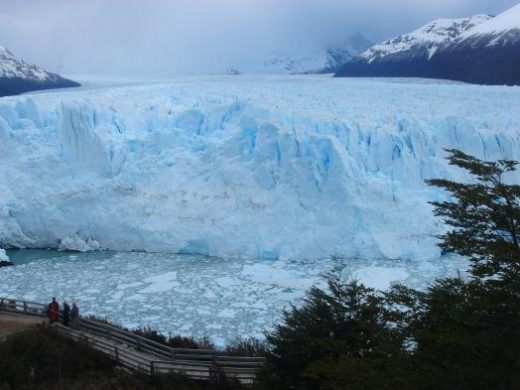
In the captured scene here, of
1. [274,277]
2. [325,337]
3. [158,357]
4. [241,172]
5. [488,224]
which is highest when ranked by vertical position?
[241,172]

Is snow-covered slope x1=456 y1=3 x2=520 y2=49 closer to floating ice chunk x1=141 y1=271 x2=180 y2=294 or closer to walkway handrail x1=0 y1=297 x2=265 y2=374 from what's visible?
floating ice chunk x1=141 y1=271 x2=180 y2=294

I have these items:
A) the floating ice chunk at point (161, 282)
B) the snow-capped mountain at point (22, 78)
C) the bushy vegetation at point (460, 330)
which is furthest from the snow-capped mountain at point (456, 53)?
the bushy vegetation at point (460, 330)

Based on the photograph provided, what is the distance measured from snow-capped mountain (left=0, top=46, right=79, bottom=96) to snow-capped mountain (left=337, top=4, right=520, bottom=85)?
16.1 m

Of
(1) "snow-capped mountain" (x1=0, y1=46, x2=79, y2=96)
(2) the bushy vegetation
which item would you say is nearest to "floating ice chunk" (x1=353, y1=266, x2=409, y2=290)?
(2) the bushy vegetation

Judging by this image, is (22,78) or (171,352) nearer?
(171,352)

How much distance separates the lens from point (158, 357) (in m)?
6.68

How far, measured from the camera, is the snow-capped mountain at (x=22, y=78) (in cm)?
2698

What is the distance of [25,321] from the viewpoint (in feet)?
26.0

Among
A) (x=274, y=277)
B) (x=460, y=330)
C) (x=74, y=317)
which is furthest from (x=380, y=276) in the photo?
(x=460, y=330)

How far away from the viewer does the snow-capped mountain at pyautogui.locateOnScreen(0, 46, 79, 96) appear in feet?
88.5

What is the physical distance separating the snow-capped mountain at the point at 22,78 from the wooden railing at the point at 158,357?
2197cm

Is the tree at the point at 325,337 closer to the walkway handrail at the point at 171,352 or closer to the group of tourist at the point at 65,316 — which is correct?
the walkway handrail at the point at 171,352

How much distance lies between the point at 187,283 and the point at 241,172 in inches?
144

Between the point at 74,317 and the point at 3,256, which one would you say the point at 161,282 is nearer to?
the point at 74,317
